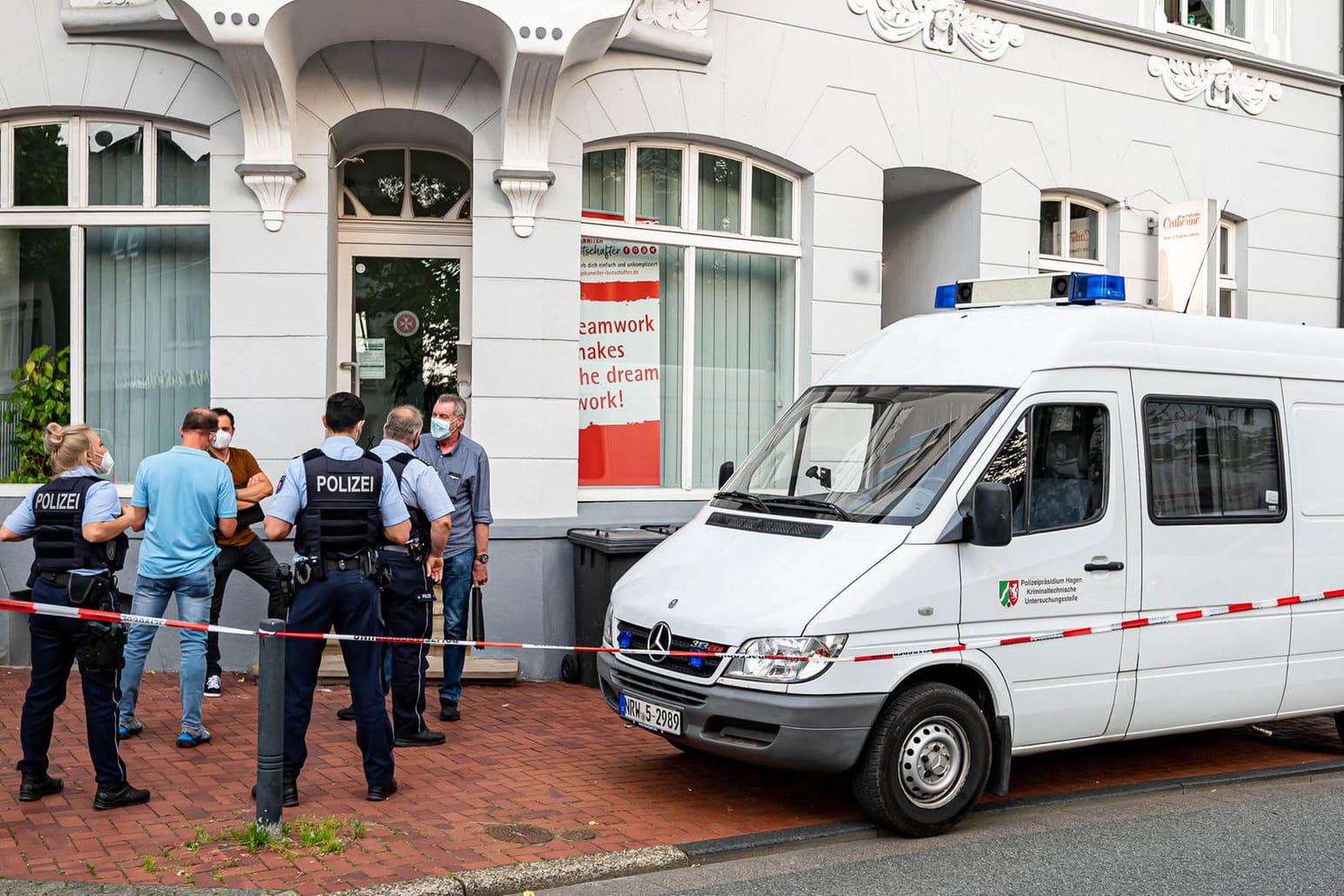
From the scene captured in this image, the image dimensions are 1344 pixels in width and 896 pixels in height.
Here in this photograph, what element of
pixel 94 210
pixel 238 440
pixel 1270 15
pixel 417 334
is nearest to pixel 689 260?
pixel 417 334

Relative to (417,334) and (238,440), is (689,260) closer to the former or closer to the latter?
(417,334)

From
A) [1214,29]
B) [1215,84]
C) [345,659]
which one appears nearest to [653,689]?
[345,659]

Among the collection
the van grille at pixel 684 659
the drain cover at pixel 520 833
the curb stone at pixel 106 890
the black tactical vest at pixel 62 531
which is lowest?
the drain cover at pixel 520 833

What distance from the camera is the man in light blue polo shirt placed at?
23.6 ft

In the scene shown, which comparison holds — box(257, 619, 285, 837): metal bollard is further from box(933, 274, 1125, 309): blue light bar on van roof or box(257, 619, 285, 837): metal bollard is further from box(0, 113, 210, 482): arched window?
box(0, 113, 210, 482): arched window

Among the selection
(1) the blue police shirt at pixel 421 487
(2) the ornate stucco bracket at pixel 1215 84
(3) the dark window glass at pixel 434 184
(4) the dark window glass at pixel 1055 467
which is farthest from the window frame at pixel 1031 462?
(2) the ornate stucco bracket at pixel 1215 84

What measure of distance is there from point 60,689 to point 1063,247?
985 cm

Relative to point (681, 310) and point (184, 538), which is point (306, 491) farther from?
point (681, 310)

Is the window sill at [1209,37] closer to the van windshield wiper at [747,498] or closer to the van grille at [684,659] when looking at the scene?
the van windshield wiper at [747,498]

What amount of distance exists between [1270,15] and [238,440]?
36.6 ft

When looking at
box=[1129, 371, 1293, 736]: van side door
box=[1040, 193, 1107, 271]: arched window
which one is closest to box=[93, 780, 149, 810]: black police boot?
box=[1129, 371, 1293, 736]: van side door

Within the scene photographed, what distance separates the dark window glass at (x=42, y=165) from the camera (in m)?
9.81

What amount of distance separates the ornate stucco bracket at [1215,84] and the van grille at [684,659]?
9.25 m

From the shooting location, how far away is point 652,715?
619 centimetres
